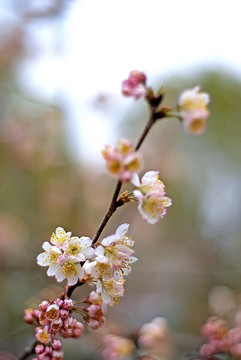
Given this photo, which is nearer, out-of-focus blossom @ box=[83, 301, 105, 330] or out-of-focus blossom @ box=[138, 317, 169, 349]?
out-of-focus blossom @ box=[83, 301, 105, 330]

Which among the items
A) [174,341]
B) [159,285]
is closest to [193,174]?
[159,285]

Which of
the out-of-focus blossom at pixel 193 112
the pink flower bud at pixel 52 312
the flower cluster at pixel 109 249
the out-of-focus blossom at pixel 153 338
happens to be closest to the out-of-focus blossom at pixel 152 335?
the out-of-focus blossom at pixel 153 338

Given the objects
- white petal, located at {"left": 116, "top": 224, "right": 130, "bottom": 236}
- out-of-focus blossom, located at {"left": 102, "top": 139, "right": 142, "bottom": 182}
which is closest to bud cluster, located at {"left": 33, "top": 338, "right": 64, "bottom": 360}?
white petal, located at {"left": 116, "top": 224, "right": 130, "bottom": 236}

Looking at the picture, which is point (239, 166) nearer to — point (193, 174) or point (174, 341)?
point (193, 174)

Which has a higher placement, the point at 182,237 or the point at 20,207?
the point at 20,207

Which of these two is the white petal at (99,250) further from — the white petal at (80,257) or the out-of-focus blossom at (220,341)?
the out-of-focus blossom at (220,341)

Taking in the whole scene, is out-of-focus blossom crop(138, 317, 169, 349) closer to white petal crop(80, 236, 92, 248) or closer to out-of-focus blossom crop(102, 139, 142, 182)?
white petal crop(80, 236, 92, 248)

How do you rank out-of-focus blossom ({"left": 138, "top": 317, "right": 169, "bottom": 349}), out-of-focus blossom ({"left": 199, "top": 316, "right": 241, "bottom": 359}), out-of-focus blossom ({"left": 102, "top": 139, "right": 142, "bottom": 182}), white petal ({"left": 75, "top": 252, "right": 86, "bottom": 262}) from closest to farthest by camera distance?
out-of-focus blossom ({"left": 102, "top": 139, "right": 142, "bottom": 182})
white petal ({"left": 75, "top": 252, "right": 86, "bottom": 262})
out-of-focus blossom ({"left": 199, "top": 316, "right": 241, "bottom": 359})
out-of-focus blossom ({"left": 138, "top": 317, "right": 169, "bottom": 349})
